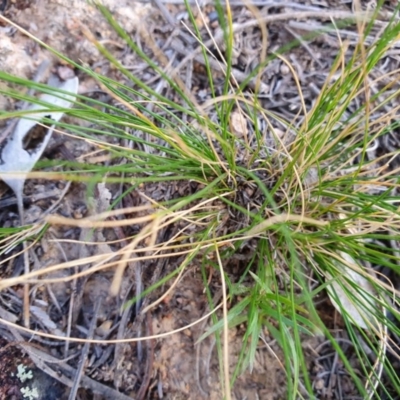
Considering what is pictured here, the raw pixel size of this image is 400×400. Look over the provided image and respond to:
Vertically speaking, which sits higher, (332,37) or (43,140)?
(332,37)

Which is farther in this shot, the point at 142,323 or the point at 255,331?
the point at 142,323

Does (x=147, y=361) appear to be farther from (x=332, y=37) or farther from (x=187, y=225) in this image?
(x=332, y=37)

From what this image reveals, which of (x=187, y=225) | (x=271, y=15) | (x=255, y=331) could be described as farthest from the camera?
(x=271, y=15)

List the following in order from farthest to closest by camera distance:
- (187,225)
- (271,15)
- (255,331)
Result: (271,15), (187,225), (255,331)

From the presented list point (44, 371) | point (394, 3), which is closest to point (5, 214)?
point (44, 371)

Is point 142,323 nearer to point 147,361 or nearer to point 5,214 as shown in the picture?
point 147,361

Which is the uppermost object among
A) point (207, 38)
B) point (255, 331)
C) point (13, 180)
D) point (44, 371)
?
point (207, 38)

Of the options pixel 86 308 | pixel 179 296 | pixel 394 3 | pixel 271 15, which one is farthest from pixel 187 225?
pixel 394 3
